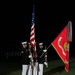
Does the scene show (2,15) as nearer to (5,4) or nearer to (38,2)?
(5,4)

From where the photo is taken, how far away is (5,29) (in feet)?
128

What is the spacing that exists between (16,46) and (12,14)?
12.5 meters

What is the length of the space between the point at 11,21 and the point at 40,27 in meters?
3.90

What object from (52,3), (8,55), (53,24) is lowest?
(8,55)

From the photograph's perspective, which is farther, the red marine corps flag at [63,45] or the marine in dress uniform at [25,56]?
the red marine corps flag at [63,45]

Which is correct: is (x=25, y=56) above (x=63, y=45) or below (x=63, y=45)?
below

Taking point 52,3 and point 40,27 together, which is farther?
point 52,3

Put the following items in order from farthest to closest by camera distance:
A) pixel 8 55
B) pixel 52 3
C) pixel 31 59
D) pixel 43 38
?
pixel 52 3
pixel 43 38
pixel 8 55
pixel 31 59

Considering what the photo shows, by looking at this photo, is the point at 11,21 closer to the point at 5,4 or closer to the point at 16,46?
the point at 5,4

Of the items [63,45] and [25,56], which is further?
[63,45]

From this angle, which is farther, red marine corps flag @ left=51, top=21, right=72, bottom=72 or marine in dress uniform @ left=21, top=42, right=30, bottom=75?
red marine corps flag @ left=51, top=21, right=72, bottom=72

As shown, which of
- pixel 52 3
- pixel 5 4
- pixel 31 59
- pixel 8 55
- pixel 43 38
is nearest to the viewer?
pixel 31 59

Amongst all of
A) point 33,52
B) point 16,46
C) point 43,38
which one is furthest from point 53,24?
point 33,52

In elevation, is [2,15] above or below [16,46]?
above
